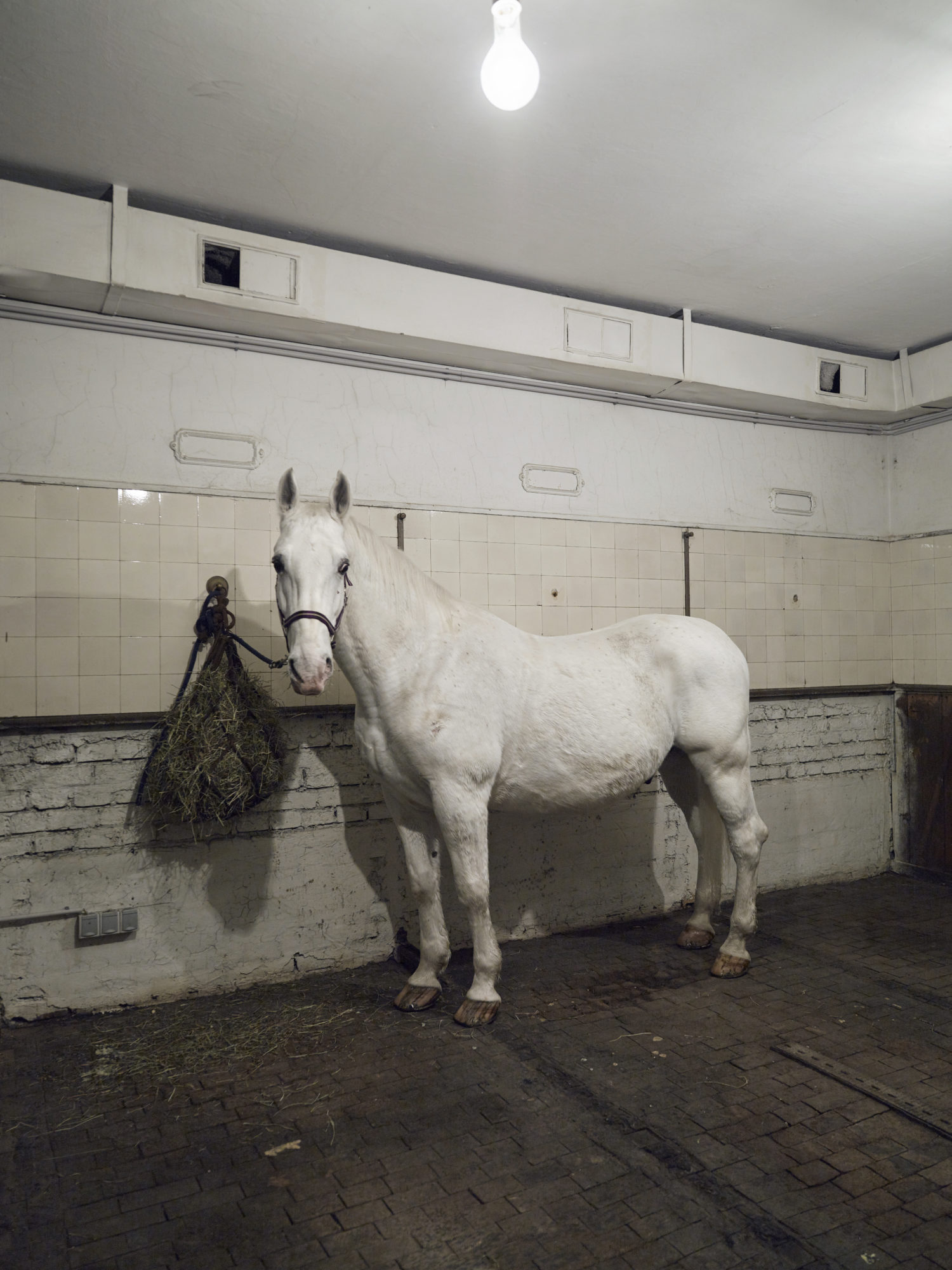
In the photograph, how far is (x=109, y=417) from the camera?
11.3 ft

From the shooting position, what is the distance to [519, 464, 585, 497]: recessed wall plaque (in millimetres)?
4352

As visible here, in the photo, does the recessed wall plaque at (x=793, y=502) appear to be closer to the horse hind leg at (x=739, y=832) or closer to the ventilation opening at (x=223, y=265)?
the horse hind leg at (x=739, y=832)

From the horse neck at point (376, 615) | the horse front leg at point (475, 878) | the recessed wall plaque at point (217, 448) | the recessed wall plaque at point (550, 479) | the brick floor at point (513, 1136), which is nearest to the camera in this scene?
the brick floor at point (513, 1136)

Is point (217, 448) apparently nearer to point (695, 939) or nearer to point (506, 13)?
point (506, 13)

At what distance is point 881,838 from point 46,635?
5155 mm

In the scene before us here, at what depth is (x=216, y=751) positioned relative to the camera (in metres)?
3.23

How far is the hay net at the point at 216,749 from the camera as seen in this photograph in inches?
126

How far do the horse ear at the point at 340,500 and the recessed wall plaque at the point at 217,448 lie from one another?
2.90 ft

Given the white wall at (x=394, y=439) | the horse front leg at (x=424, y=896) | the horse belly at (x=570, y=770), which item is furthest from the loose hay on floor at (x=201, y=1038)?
the white wall at (x=394, y=439)

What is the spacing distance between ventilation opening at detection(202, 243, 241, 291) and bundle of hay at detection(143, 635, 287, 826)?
1.49 m

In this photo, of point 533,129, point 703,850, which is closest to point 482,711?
point 703,850

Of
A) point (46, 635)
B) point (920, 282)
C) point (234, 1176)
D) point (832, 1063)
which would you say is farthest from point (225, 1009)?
point (920, 282)

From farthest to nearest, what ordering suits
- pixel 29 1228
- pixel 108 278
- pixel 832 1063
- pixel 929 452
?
1. pixel 929 452
2. pixel 108 278
3. pixel 832 1063
4. pixel 29 1228

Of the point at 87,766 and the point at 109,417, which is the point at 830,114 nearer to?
the point at 109,417
